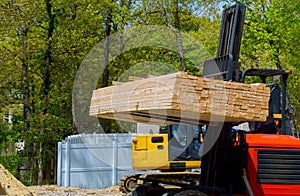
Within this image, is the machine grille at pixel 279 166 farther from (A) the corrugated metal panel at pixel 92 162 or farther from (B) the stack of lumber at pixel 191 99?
(A) the corrugated metal panel at pixel 92 162

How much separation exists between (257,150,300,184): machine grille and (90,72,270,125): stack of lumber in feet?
3.97

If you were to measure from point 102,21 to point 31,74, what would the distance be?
18.4 feet

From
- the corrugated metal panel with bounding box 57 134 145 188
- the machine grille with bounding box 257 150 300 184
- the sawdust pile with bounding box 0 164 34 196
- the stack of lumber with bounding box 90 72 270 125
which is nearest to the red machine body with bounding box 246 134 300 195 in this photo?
the machine grille with bounding box 257 150 300 184

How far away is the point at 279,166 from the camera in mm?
7512

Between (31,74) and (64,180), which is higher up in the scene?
(31,74)

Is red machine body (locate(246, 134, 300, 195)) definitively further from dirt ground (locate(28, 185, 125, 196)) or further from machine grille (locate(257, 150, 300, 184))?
dirt ground (locate(28, 185, 125, 196))

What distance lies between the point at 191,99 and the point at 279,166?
223 centimetres

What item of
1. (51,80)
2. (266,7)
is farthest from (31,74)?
(266,7)

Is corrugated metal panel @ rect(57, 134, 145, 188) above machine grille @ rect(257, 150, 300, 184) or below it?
below

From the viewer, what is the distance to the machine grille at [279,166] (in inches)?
293

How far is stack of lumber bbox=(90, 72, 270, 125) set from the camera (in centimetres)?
590

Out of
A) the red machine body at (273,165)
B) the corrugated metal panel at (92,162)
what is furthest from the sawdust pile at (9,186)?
the corrugated metal panel at (92,162)

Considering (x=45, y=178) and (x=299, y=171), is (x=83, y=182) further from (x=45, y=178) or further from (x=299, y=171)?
(x=299, y=171)

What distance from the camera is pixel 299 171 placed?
7.58m
